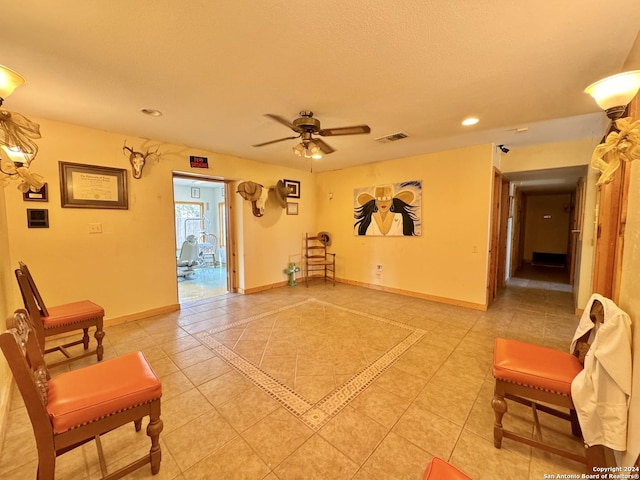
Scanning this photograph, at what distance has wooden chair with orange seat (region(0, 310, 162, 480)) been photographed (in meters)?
1.11

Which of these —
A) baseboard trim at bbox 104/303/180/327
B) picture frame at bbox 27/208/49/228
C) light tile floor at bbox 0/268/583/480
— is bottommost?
light tile floor at bbox 0/268/583/480

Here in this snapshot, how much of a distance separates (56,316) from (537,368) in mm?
3777

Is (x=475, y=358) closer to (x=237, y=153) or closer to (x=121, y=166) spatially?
(x=237, y=153)

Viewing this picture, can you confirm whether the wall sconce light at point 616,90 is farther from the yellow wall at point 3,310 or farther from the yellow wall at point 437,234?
the yellow wall at point 3,310

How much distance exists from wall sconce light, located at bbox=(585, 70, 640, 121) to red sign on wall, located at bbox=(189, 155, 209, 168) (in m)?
4.37

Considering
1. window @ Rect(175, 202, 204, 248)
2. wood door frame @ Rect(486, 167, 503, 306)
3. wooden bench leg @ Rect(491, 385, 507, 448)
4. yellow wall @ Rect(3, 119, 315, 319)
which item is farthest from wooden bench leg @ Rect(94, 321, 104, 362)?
window @ Rect(175, 202, 204, 248)

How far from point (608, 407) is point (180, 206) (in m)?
9.28

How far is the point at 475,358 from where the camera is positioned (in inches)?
102

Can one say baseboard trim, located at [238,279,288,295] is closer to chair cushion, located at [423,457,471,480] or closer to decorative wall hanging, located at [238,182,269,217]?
decorative wall hanging, located at [238,182,269,217]

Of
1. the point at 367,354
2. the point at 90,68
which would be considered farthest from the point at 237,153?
the point at 367,354

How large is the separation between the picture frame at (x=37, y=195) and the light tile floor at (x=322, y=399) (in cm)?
171

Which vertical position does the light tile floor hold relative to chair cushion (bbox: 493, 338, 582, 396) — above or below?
below

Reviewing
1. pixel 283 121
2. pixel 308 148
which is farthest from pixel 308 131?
pixel 283 121

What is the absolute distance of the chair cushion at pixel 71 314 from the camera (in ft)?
7.61
